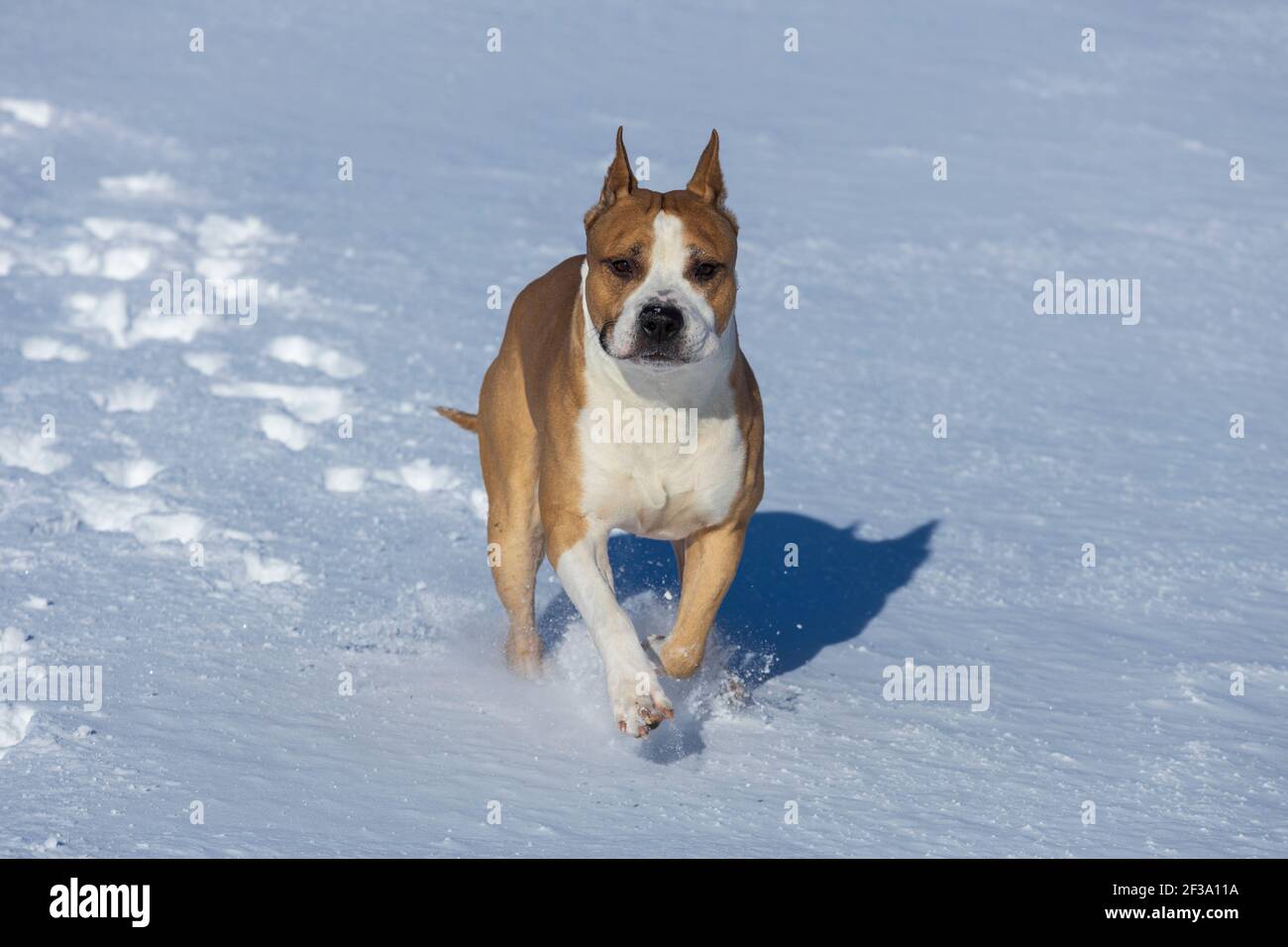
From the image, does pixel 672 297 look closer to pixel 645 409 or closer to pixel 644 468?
pixel 645 409

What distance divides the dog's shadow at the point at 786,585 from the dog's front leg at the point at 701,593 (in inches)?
7.4

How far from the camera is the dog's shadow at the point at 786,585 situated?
6320 millimetres

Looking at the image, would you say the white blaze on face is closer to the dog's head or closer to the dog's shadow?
the dog's head

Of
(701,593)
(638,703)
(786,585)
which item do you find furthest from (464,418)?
(638,703)

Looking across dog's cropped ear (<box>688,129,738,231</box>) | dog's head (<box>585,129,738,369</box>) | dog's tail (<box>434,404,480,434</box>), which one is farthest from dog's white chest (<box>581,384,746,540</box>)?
dog's tail (<box>434,404,480,434</box>)

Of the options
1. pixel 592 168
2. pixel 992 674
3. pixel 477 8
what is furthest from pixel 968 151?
pixel 992 674

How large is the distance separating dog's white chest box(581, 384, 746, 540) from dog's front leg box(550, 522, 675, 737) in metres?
0.11

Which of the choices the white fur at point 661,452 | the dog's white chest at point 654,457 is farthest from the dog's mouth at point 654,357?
the dog's white chest at point 654,457

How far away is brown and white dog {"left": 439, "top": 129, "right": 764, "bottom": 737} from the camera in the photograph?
4785mm

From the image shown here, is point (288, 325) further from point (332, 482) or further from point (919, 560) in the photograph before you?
point (919, 560)

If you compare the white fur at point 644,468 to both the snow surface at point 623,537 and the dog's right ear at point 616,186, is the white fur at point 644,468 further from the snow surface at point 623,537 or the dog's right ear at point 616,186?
the snow surface at point 623,537

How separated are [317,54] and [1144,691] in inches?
489

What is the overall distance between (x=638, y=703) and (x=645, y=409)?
0.98 m

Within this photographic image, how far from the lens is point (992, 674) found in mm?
6105
